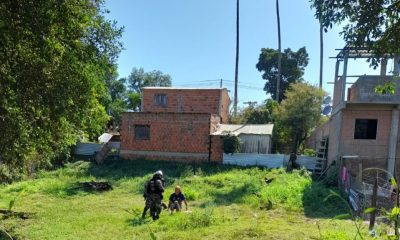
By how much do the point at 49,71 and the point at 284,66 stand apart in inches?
1432

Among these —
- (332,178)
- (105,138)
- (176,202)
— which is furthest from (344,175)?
(105,138)

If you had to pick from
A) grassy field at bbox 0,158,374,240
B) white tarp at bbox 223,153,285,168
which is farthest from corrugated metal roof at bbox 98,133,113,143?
white tarp at bbox 223,153,285,168

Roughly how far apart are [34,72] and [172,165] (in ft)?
50.6

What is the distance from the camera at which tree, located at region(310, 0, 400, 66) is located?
13.3 ft

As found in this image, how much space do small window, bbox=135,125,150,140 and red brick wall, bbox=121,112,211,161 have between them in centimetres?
20

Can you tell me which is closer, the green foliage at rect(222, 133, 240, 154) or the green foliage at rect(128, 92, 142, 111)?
the green foliage at rect(222, 133, 240, 154)

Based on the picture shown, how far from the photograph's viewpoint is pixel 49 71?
28.2ft

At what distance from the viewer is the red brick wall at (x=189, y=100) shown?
29.7 m

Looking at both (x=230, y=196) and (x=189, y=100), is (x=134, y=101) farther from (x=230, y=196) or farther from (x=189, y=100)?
(x=230, y=196)

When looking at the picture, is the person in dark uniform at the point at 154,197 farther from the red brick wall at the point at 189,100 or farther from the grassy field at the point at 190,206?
the red brick wall at the point at 189,100

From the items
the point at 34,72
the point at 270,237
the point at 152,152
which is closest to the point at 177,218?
the point at 270,237

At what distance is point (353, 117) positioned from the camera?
1759 centimetres

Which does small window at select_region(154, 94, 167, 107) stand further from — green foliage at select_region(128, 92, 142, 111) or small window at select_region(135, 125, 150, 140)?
green foliage at select_region(128, 92, 142, 111)

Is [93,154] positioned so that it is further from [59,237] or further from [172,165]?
[59,237]
